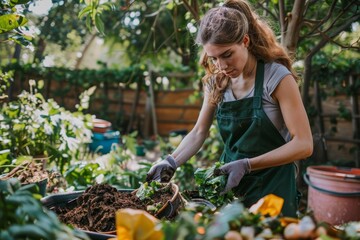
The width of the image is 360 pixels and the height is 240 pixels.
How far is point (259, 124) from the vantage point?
175cm

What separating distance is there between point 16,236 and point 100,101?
9.04m

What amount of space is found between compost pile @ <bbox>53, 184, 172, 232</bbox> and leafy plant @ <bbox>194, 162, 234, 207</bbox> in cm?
18

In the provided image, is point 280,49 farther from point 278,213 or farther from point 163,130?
point 163,130

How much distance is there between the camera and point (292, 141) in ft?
5.32

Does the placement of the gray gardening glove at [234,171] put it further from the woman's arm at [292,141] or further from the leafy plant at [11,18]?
the leafy plant at [11,18]

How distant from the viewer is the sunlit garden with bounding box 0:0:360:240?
0.76 meters

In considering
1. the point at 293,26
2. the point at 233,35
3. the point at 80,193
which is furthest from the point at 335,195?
the point at 80,193

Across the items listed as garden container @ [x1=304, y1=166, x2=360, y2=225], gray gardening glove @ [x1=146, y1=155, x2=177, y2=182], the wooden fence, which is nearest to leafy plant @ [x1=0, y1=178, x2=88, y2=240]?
gray gardening glove @ [x1=146, y1=155, x2=177, y2=182]

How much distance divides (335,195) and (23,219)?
2.89 metres

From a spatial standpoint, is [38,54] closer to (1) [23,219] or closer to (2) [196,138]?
(2) [196,138]

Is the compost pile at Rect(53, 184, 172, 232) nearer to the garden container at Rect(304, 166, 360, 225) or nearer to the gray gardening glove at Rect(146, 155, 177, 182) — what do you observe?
the gray gardening glove at Rect(146, 155, 177, 182)

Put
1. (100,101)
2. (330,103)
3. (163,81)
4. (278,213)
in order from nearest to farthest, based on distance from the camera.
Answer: (278,213) < (330,103) < (163,81) < (100,101)

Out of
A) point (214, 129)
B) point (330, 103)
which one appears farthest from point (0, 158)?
point (330, 103)

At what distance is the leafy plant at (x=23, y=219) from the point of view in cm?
64
